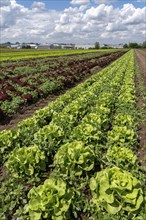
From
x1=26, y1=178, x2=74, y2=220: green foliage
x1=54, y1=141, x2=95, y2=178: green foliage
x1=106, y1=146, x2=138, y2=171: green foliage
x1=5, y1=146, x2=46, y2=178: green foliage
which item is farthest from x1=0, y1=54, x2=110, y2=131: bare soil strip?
x1=26, y1=178, x2=74, y2=220: green foliage

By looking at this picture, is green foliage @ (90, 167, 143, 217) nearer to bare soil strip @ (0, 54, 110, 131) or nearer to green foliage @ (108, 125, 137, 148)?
green foliage @ (108, 125, 137, 148)

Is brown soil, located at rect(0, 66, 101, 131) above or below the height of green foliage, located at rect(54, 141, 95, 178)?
below

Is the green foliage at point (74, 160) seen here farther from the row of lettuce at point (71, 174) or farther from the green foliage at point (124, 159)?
the green foliage at point (124, 159)

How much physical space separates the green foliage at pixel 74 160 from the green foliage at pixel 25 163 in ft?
1.38

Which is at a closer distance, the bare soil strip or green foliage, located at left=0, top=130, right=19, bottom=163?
green foliage, located at left=0, top=130, right=19, bottom=163

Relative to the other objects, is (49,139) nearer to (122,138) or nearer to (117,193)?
(122,138)

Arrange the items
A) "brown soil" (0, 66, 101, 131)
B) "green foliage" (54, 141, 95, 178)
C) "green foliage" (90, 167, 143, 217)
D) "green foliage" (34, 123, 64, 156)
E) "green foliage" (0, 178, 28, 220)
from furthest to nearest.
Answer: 1. "brown soil" (0, 66, 101, 131)
2. "green foliage" (34, 123, 64, 156)
3. "green foliage" (54, 141, 95, 178)
4. "green foliage" (0, 178, 28, 220)
5. "green foliage" (90, 167, 143, 217)

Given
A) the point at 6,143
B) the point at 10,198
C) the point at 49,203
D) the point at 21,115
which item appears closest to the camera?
the point at 49,203

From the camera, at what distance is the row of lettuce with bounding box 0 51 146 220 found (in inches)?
164

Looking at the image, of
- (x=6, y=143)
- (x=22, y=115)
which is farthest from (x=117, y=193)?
(x=22, y=115)

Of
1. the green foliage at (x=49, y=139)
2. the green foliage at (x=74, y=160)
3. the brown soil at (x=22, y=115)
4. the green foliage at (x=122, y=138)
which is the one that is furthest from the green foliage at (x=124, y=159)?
the brown soil at (x=22, y=115)

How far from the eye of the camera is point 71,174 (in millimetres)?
5215

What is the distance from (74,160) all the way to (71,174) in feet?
0.89

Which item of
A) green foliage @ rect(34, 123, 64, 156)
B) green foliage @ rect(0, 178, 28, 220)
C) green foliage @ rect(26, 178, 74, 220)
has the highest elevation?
green foliage @ rect(34, 123, 64, 156)
